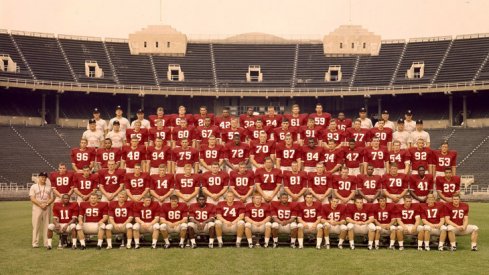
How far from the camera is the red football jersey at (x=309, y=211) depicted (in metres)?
14.4

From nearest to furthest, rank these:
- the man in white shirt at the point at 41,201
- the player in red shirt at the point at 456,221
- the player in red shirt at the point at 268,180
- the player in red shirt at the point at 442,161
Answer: the player in red shirt at the point at 456,221
the man in white shirt at the point at 41,201
the player in red shirt at the point at 268,180
the player in red shirt at the point at 442,161

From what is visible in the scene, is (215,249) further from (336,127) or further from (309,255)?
(336,127)

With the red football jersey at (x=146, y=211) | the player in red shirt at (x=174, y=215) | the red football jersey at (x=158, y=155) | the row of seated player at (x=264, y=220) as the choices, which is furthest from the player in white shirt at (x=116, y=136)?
the player in red shirt at (x=174, y=215)

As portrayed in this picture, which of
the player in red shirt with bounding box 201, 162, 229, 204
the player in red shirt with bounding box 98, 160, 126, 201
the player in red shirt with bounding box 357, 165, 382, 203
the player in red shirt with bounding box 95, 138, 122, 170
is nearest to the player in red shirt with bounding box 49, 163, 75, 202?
the player in red shirt with bounding box 98, 160, 126, 201

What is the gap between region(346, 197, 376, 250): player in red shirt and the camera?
14.1 metres

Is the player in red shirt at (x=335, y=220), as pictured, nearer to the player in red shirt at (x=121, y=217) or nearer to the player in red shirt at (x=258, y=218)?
the player in red shirt at (x=258, y=218)

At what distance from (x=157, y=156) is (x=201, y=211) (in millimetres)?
2464

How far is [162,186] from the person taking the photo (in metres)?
15.0

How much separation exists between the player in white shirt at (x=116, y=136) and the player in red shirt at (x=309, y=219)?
5.50 meters

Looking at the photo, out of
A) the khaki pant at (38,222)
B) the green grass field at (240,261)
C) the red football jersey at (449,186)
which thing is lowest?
the green grass field at (240,261)

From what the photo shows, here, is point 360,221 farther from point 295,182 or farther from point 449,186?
point 449,186

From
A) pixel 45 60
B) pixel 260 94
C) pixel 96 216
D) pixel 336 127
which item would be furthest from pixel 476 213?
pixel 45 60

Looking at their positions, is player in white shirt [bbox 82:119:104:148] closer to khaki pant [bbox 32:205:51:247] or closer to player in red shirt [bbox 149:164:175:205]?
khaki pant [bbox 32:205:51:247]

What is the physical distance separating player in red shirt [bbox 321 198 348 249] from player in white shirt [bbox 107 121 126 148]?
6040 mm
